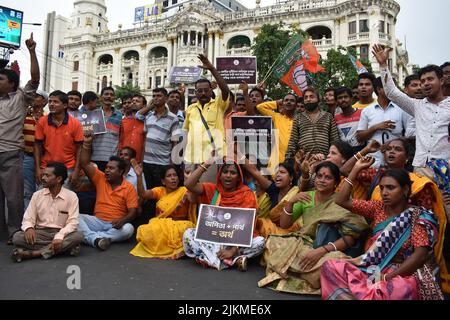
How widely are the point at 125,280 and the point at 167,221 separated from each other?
1219mm

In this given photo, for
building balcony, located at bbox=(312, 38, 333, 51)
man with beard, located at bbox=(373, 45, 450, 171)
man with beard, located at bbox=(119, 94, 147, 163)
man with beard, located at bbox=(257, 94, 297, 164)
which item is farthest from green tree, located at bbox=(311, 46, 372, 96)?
man with beard, located at bbox=(373, 45, 450, 171)

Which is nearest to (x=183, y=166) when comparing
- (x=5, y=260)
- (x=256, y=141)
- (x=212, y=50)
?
(x=256, y=141)

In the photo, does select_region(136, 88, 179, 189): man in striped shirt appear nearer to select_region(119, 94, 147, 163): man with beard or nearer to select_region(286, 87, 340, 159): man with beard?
select_region(119, 94, 147, 163): man with beard

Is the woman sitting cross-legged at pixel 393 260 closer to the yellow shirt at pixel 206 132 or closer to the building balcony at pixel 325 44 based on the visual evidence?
the yellow shirt at pixel 206 132

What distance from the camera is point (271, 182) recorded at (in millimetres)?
4789

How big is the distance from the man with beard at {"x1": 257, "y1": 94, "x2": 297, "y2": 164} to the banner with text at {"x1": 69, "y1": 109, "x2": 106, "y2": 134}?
2.35 meters

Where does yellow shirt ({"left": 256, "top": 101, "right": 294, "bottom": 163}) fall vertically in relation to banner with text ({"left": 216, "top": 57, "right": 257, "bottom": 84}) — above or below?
below

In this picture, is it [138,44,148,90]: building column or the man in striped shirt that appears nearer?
the man in striped shirt

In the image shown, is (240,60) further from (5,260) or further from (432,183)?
(5,260)

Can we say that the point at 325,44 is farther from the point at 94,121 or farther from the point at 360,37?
the point at 94,121

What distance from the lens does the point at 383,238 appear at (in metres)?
3.11

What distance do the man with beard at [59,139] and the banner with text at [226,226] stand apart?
77.8 inches

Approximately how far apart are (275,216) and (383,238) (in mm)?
1466

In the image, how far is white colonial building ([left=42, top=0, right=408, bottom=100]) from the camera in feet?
113
